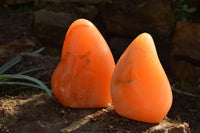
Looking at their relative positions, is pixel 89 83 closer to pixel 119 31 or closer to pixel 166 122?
pixel 166 122

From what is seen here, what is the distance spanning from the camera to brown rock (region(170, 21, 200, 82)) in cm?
495

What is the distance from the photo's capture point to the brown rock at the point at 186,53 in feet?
16.2

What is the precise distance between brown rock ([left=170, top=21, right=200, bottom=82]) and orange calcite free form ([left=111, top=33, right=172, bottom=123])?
3463 mm

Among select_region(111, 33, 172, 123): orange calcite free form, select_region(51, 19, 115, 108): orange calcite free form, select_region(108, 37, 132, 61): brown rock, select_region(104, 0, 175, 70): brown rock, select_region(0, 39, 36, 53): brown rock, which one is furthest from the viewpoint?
select_region(108, 37, 132, 61): brown rock

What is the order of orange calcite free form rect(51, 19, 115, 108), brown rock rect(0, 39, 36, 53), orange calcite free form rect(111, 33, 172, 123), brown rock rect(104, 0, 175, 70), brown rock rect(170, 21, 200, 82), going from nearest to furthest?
1. orange calcite free form rect(111, 33, 172, 123)
2. orange calcite free form rect(51, 19, 115, 108)
3. brown rock rect(0, 39, 36, 53)
4. brown rock rect(170, 21, 200, 82)
5. brown rock rect(104, 0, 175, 70)

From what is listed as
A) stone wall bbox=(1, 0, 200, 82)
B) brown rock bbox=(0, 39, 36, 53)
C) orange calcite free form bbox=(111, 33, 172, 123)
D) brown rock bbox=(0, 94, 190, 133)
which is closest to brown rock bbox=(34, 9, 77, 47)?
stone wall bbox=(1, 0, 200, 82)

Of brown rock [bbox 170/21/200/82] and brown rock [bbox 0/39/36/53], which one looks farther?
brown rock [bbox 170/21/200/82]

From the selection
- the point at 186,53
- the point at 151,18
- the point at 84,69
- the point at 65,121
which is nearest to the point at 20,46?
the point at 151,18

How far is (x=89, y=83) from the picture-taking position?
5.97 feet

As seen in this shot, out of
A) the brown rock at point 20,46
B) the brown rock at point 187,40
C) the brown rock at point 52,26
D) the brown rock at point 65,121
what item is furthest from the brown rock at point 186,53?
the brown rock at point 65,121

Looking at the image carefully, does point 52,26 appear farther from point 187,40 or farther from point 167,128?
point 167,128

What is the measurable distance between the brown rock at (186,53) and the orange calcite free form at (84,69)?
11.2 ft

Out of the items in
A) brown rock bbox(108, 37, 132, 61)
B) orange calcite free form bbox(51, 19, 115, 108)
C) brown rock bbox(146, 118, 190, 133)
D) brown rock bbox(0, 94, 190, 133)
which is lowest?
brown rock bbox(108, 37, 132, 61)

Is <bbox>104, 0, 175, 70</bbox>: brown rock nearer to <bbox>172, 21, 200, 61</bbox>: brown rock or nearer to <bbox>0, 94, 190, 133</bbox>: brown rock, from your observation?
<bbox>172, 21, 200, 61</bbox>: brown rock
